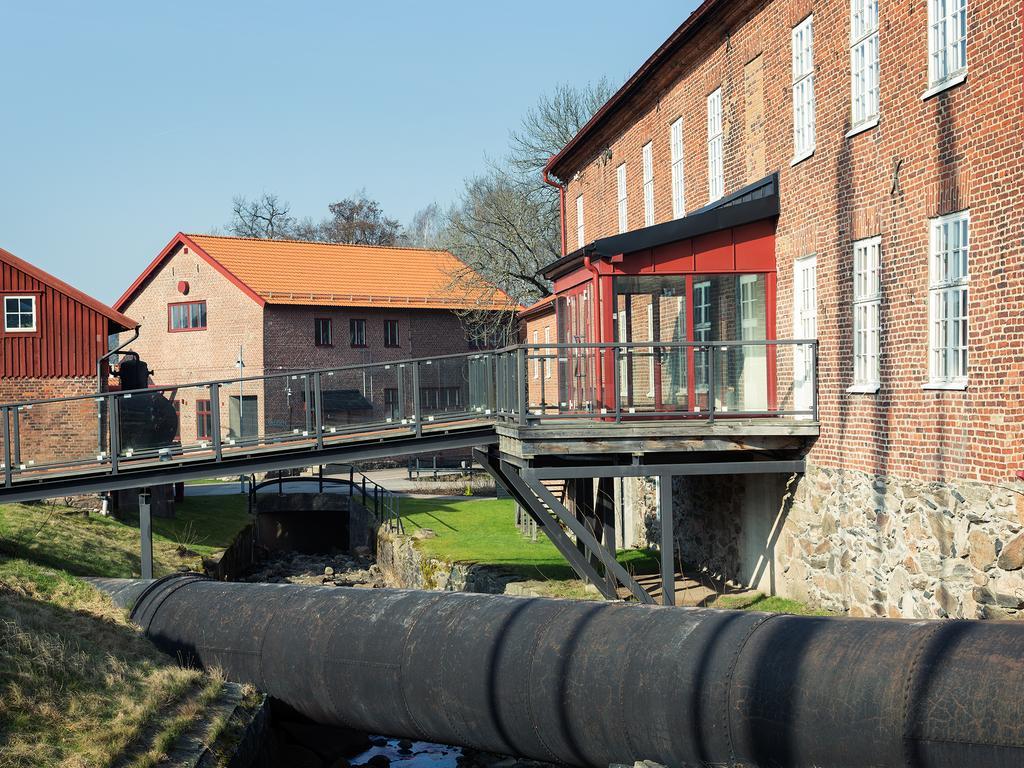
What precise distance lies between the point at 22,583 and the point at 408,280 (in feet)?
108

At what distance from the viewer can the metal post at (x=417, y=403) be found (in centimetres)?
1529

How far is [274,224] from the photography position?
7750 cm

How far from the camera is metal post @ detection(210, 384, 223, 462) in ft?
50.8

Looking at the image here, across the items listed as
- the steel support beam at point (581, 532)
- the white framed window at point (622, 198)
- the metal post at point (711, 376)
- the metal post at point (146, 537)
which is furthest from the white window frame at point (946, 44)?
the white framed window at point (622, 198)

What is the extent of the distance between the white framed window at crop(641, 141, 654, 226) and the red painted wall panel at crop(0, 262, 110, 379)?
10.6 meters

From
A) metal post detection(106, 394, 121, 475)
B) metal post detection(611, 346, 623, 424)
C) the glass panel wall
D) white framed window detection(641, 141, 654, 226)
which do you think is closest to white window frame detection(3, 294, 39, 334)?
metal post detection(106, 394, 121, 475)

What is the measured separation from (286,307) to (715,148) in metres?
25.3

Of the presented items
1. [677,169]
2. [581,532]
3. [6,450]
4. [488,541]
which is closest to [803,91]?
[677,169]

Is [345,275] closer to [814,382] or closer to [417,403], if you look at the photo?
[417,403]

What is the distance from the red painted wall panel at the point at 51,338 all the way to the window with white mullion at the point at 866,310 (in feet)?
50.0

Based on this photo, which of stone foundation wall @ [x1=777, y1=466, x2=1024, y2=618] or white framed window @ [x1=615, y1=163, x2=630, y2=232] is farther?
white framed window @ [x1=615, y1=163, x2=630, y2=232]

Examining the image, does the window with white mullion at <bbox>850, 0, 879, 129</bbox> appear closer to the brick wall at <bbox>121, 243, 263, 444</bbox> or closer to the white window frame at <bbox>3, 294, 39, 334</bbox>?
the white window frame at <bbox>3, 294, 39, 334</bbox>

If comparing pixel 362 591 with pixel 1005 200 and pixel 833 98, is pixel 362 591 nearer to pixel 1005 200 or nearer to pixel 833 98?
pixel 1005 200

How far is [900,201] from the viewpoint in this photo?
11.4m
